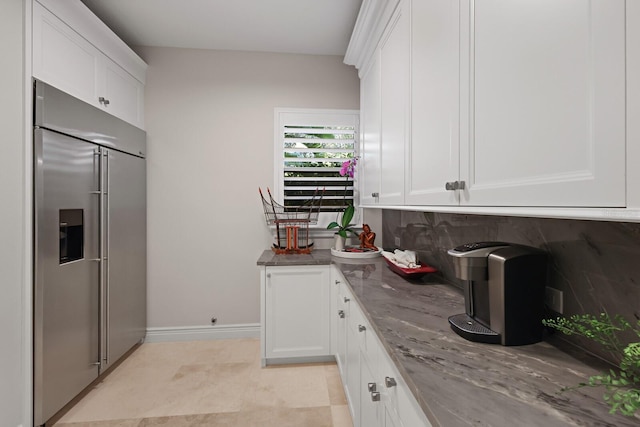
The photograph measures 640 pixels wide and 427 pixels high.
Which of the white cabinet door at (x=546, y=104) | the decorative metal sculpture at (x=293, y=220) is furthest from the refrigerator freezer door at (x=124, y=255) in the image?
the white cabinet door at (x=546, y=104)

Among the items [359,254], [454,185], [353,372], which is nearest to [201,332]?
[359,254]

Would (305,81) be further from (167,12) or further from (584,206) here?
(584,206)

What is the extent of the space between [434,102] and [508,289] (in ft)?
2.46

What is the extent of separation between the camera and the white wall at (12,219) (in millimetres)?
1573

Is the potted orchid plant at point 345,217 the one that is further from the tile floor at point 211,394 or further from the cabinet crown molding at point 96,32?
the cabinet crown molding at point 96,32

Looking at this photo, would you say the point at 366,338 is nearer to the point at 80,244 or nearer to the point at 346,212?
the point at 346,212

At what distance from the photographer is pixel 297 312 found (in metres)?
2.45

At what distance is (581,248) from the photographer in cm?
93

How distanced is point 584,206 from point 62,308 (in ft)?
8.21

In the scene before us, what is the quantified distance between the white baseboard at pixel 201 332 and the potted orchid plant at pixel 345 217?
120 cm

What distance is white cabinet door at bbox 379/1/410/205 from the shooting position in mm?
1585

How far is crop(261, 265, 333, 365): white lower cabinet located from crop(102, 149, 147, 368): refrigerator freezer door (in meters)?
1.15

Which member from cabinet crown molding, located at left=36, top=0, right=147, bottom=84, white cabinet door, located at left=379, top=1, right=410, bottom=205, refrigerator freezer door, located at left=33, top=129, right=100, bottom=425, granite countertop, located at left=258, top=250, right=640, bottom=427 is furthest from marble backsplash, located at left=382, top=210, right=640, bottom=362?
cabinet crown molding, located at left=36, top=0, right=147, bottom=84

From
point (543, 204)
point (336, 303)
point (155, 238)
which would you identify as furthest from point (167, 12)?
point (543, 204)
